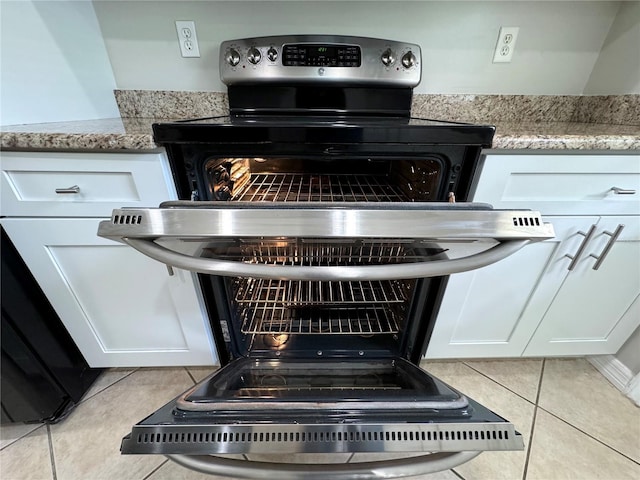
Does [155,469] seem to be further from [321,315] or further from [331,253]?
[331,253]

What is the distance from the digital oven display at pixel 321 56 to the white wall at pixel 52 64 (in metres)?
0.73

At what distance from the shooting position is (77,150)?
2.16 feet

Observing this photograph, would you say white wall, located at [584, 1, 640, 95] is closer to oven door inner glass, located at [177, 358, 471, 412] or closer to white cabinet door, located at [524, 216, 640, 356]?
white cabinet door, located at [524, 216, 640, 356]

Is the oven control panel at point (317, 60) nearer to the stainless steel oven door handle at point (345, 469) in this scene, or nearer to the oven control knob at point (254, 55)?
the oven control knob at point (254, 55)

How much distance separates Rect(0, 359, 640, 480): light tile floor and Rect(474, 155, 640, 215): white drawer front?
0.77 m

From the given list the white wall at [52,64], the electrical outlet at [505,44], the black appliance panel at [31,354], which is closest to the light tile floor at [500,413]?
the black appliance panel at [31,354]

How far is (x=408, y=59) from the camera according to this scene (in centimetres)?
91

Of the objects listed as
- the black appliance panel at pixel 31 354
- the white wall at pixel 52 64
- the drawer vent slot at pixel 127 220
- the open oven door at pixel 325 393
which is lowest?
the black appliance panel at pixel 31 354

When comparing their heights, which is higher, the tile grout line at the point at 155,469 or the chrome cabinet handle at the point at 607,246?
the chrome cabinet handle at the point at 607,246

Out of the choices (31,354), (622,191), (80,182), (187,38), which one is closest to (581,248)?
(622,191)

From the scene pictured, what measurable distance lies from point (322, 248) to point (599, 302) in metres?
1.03

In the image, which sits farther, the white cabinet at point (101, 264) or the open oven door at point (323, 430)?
the white cabinet at point (101, 264)

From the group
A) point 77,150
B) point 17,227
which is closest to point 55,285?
point 17,227

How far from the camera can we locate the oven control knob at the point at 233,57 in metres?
0.89
